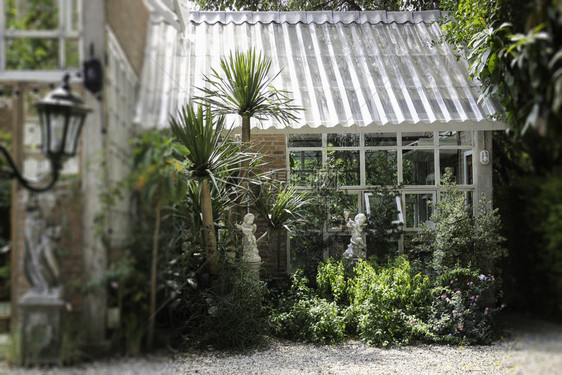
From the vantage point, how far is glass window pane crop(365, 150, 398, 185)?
749 centimetres

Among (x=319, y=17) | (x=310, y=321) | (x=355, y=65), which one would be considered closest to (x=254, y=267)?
(x=310, y=321)

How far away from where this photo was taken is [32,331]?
0.87 m

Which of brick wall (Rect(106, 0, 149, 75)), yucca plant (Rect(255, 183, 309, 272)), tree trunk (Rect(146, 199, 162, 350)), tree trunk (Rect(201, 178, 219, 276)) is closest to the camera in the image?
brick wall (Rect(106, 0, 149, 75))

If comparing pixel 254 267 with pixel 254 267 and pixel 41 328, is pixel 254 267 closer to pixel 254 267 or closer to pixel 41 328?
pixel 254 267

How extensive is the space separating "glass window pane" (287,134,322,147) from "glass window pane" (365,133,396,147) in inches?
29.9

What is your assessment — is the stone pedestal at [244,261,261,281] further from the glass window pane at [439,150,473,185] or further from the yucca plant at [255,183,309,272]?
the glass window pane at [439,150,473,185]

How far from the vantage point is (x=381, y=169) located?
7.50 m

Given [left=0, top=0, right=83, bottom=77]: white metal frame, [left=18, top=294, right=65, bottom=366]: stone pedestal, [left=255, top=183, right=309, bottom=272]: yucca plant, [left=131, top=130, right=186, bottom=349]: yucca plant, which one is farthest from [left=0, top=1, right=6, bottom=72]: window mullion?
[left=255, top=183, right=309, bottom=272]: yucca plant

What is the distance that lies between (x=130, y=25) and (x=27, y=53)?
0.27m

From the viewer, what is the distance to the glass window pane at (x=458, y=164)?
7.48 metres

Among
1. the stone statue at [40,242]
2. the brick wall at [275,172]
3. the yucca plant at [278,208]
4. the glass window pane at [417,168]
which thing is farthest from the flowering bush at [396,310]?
the stone statue at [40,242]

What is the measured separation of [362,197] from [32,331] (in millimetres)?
6790

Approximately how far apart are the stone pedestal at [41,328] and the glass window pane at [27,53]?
41 centimetres

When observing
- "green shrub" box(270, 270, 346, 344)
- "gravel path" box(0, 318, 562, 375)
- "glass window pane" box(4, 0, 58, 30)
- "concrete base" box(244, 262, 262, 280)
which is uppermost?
"glass window pane" box(4, 0, 58, 30)
